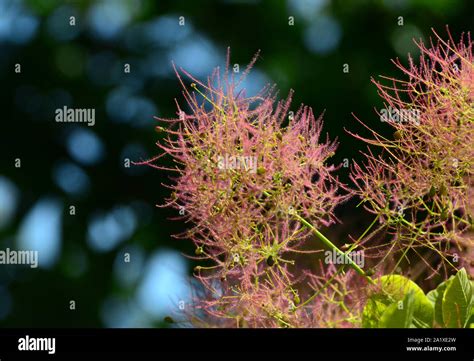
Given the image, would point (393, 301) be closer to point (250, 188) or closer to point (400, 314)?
point (400, 314)

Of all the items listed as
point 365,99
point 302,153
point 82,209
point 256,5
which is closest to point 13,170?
point 82,209

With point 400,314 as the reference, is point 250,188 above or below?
above

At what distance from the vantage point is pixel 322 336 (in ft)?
2.64

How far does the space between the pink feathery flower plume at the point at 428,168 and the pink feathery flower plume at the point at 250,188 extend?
0.20ft

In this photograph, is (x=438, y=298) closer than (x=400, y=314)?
No

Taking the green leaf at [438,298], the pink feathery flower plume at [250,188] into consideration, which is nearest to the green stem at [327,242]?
the pink feathery flower plume at [250,188]

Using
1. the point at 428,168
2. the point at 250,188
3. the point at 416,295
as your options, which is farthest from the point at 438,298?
the point at 250,188

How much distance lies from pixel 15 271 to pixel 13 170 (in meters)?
0.45

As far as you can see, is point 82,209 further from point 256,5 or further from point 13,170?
point 256,5

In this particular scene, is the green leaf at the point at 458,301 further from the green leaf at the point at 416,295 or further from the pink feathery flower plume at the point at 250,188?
the pink feathery flower plume at the point at 250,188

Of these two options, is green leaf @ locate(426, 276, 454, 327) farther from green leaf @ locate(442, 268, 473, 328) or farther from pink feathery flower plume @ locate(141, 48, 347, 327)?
pink feathery flower plume @ locate(141, 48, 347, 327)

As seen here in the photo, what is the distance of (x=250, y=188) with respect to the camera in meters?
0.78

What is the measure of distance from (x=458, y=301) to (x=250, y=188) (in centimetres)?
26

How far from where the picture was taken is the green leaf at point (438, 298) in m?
0.85
